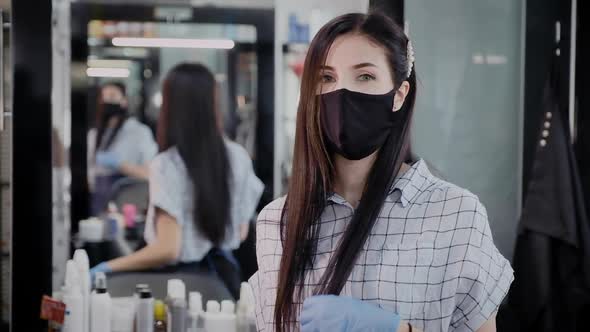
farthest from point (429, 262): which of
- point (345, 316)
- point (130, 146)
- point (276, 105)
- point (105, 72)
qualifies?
point (105, 72)

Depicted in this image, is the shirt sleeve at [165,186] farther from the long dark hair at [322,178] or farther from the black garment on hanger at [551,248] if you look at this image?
the black garment on hanger at [551,248]

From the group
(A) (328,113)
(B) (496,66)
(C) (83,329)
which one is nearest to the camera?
(A) (328,113)

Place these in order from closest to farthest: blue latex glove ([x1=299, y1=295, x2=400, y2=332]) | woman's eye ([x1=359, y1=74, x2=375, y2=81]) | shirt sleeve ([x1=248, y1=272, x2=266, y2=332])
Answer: blue latex glove ([x1=299, y1=295, x2=400, y2=332]), woman's eye ([x1=359, y1=74, x2=375, y2=81]), shirt sleeve ([x1=248, y1=272, x2=266, y2=332])

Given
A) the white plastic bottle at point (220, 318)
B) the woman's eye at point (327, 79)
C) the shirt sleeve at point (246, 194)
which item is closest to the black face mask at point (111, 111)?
the shirt sleeve at point (246, 194)

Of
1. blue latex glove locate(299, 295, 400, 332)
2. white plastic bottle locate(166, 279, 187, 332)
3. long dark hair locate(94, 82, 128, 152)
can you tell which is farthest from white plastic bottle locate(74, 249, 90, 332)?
blue latex glove locate(299, 295, 400, 332)

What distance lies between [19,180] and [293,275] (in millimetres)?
1222

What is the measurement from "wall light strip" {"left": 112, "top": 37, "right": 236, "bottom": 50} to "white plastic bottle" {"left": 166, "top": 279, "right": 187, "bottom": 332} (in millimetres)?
825

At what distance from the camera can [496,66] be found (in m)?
2.60

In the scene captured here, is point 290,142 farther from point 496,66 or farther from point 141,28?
point 496,66

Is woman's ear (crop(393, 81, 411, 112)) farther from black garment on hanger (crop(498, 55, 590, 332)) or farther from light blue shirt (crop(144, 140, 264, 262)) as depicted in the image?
black garment on hanger (crop(498, 55, 590, 332))

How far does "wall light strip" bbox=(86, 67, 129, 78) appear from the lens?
2445 millimetres

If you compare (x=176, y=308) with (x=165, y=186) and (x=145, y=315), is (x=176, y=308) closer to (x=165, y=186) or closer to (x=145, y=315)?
(x=145, y=315)

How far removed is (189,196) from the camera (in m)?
2.53

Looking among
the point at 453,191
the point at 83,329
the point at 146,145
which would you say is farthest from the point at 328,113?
the point at 83,329
